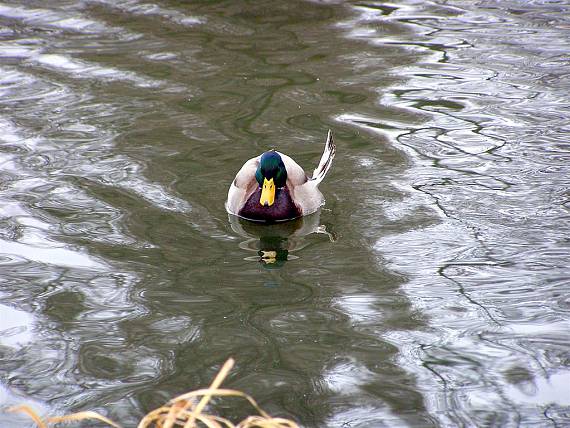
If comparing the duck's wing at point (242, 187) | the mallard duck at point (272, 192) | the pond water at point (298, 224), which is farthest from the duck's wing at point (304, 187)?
the duck's wing at point (242, 187)

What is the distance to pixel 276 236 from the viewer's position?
713 cm

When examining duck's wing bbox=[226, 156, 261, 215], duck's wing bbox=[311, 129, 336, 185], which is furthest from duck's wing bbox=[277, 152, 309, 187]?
duck's wing bbox=[226, 156, 261, 215]

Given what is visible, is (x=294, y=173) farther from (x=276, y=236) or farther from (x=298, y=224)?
(x=276, y=236)

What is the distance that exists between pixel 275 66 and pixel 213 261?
4818 mm

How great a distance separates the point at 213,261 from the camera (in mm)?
6375

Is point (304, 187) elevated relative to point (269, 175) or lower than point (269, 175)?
lower

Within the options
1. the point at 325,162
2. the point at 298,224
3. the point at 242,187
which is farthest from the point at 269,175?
the point at 325,162

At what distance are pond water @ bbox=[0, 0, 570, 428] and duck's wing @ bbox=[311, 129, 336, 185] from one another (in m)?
0.13

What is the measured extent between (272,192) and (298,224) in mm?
294

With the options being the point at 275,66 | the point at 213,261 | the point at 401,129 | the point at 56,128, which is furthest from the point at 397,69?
the point at 213,261

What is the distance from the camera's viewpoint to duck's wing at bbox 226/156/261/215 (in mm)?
7359

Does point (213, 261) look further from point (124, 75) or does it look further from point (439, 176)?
point (124, 75)

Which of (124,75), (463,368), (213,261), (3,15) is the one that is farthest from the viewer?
(3,15)

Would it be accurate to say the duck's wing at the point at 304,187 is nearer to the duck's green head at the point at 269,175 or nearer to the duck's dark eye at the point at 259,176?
the duck's green head at the point at 269,175
